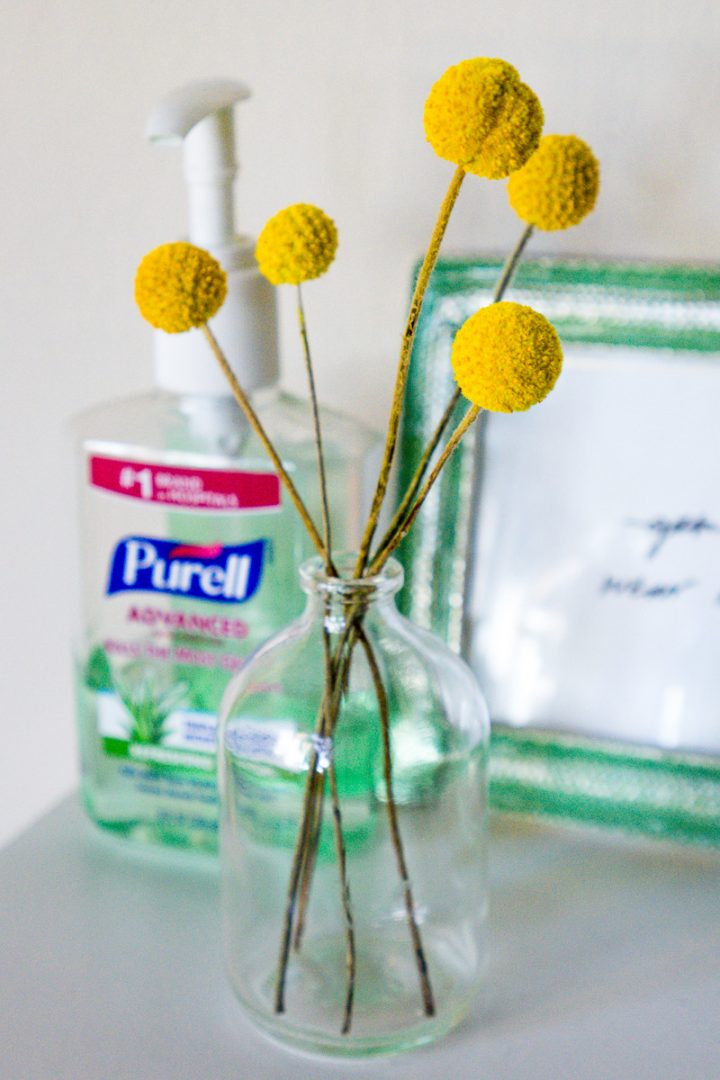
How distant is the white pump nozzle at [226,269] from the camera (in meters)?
0.47

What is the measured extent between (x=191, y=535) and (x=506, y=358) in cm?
23

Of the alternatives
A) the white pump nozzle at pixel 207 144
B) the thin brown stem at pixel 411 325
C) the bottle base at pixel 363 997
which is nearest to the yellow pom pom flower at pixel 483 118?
the thin brown stem at pixel 411 325

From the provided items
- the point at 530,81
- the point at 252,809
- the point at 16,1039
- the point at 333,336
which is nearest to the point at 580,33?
the point at 530,81

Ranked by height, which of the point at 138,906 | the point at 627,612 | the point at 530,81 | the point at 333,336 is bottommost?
the point at 138,906

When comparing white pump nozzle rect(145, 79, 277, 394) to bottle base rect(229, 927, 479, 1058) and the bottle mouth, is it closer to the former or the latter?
the bottle mouth

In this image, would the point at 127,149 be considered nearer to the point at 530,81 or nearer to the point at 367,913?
the point at 530,81

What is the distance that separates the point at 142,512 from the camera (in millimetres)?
533

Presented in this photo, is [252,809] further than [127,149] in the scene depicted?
No

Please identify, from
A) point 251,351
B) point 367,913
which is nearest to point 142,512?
point 251,351

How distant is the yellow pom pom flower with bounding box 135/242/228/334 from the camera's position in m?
0.38

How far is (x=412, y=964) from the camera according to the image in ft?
1.52

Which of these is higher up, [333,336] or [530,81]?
[530,81]

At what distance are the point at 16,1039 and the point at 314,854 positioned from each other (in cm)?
12

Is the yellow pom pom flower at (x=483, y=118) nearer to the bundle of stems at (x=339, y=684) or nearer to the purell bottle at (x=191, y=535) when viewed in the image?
the bundle of stems at (x=339, y=684)
